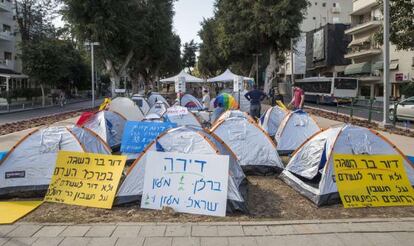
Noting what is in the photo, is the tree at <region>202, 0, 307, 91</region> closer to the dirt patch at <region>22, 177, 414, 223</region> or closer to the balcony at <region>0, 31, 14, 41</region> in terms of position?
the balcony at <region>0, 31, 14, 41</region>

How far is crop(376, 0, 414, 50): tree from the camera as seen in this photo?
18.6 metres

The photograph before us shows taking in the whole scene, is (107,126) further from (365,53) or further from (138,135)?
(365,53)

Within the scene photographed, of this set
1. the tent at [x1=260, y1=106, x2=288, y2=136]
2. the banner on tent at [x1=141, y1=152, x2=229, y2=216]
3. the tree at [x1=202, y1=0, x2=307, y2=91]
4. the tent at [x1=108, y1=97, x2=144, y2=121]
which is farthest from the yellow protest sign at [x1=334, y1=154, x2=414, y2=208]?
the tree at [x1=202, y1=0, x2=307, y2=91]

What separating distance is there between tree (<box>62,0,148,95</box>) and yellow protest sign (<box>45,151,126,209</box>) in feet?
90.5

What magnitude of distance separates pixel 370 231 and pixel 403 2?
1568 cm

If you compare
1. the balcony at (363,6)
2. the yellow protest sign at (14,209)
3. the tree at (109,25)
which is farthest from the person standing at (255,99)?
the balcony at (363,6)

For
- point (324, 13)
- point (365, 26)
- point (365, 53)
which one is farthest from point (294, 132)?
point (324, 13)

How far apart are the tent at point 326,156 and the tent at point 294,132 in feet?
8.31

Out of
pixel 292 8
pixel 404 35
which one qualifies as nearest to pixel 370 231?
pixel 404 35

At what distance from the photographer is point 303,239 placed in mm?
5500

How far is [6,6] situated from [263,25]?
32475mm

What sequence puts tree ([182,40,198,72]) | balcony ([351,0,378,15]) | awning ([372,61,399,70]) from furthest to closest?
tree ([182,40,198,72]), balcony ([351,0,378,15]), awning ([372,61,399,70])

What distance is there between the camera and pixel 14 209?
688 centimetres

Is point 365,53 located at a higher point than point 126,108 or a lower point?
higher
